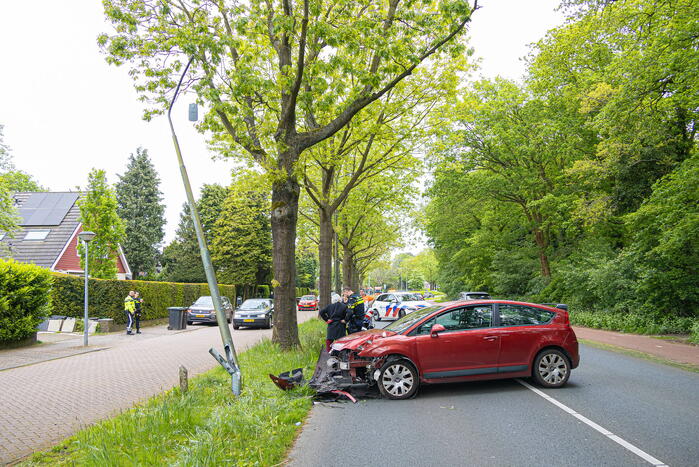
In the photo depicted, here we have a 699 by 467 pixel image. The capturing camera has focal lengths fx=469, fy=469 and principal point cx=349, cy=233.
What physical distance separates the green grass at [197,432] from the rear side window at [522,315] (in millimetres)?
3597

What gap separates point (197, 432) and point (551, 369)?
6.01 meters

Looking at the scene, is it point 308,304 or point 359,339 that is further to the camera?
point 308,304

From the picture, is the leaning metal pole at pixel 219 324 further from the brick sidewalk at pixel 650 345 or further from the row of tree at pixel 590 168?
the row of tree at pixel 590 168

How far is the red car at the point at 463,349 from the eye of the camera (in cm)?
769

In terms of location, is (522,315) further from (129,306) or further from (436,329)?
(129,306)

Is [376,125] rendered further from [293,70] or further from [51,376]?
[51,376]

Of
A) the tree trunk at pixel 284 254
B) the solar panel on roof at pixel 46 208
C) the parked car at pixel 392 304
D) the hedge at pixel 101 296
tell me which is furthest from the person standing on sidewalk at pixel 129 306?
the solar panel on roof at pixel 46 208

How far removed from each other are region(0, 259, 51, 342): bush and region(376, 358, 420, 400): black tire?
468 inches

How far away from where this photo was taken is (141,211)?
5141cm

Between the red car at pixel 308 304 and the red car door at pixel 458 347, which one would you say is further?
the red car at pixel 308 304

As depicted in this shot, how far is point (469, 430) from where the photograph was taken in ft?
19.0

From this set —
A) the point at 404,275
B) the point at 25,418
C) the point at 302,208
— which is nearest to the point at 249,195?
the point at 302,208

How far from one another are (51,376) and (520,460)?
391 inches

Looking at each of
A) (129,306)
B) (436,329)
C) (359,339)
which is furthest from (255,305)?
(436,329)
